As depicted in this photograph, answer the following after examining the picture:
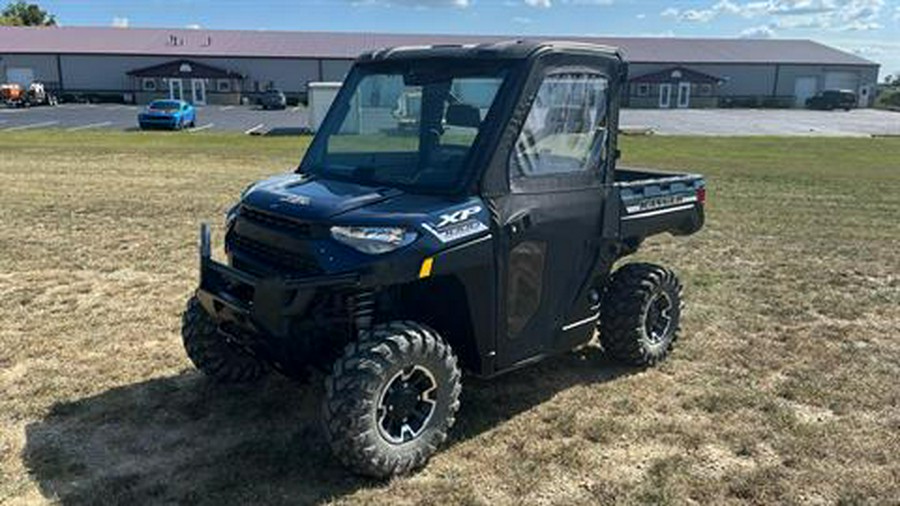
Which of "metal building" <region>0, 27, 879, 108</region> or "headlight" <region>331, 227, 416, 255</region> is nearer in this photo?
"headlight" <region>331, 227, 416, 255</region>

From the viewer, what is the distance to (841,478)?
4133mm

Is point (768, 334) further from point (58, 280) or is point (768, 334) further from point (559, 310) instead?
point (58, 280)

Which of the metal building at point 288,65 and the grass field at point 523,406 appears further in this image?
the metal building at point 288,65

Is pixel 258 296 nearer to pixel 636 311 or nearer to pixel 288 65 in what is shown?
pixel 636 311

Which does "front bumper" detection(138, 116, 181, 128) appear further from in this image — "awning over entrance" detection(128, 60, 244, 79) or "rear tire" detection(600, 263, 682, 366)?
"rear tire" detection(600, 263, 682, 366)

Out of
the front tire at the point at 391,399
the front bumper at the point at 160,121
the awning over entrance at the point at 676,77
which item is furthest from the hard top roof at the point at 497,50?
the awning over entrance at the point at 676,77

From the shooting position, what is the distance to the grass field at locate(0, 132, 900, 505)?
3.97 metres

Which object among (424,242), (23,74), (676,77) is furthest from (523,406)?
(23,74)

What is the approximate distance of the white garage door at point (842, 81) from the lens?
229 ft

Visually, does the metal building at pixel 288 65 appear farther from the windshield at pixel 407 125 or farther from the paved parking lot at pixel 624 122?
the windshield at pixel 407 125

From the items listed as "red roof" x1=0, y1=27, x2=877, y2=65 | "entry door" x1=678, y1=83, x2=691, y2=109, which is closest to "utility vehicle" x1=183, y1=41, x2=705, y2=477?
"red roof" x1=0, y1=27, x2=877, y2=65

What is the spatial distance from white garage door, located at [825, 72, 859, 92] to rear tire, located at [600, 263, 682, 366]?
72.6m

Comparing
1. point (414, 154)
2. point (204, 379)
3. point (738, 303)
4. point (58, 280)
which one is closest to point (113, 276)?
point (58, 280)

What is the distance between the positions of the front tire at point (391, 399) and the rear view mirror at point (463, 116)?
1096 mm
